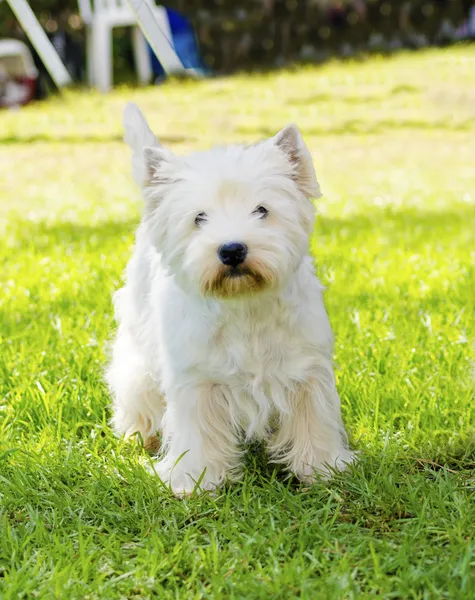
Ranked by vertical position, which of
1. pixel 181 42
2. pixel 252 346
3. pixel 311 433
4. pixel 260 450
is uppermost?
pixel 252 346

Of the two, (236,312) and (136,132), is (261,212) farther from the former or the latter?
(136,132)

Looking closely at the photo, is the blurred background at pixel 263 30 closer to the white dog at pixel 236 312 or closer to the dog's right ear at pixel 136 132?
the dog's right ear at pixel 136 132

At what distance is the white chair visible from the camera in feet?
43.4

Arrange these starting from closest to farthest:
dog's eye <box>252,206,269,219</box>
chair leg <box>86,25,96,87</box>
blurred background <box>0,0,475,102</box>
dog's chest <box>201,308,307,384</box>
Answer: dog's eye <box>252,206,269,219</box>, dog's chest <box>201,308,307,384</box>, chair leg <box>86,25,96,87</box>, blurred background <box>0,0,475,102</box>

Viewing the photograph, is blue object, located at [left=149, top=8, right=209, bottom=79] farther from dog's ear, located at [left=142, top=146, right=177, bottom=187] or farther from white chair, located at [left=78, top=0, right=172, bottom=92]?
dog's ear, located at [left=142, top=146, right=177, bottom=187]

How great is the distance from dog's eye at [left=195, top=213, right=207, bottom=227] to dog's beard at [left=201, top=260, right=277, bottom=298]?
0.19 metres

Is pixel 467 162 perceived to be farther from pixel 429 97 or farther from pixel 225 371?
pixel 225 371

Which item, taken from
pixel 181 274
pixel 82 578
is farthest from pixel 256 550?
pixel 181 274

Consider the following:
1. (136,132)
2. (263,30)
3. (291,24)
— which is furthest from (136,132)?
(291,24)

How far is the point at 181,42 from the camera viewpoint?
14422mm

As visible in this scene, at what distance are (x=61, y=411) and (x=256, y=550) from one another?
1222 millimetres

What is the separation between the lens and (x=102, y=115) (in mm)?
11898

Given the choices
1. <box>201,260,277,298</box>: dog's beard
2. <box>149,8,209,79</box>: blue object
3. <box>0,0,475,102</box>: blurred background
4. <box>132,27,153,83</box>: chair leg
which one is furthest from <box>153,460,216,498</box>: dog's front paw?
<box>149,8,209,79</box>: blue object

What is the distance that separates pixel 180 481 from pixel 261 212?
3.14ft
